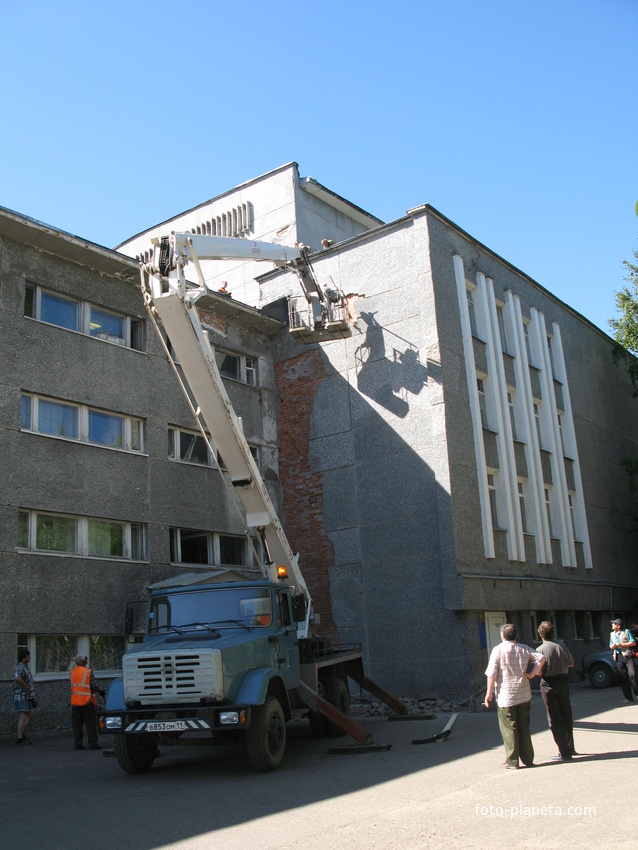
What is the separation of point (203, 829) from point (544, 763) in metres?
4.17

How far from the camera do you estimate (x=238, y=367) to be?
75.5 ft

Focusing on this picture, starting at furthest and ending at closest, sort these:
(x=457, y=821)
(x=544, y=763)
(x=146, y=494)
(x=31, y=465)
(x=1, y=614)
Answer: (x=146, y=494) < (x=31, y=465) < (x=1, y=614) < (x=544, y=763) < (x=457, y=821)

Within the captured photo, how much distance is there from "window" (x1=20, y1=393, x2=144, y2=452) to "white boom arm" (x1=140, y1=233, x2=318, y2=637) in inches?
159

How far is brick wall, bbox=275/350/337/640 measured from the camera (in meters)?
21.2

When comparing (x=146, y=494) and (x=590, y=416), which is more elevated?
(x=590, y=416)

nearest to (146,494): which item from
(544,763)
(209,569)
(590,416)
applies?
(209,569)

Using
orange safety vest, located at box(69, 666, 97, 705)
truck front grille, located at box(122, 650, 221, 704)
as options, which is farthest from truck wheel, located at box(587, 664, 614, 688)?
truck front grille, located at box(122, 650, 221, 704)

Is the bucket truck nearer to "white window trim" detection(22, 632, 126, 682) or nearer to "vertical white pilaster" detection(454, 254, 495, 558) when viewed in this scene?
"white window trim" detection(22, 632, 126, 682)

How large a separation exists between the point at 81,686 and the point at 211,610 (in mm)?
3264

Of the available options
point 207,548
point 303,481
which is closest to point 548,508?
point 303,481

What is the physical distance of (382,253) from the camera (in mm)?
21953

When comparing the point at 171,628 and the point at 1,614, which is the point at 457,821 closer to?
the point at 171,628

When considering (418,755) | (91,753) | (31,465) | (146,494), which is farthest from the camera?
(146,494)

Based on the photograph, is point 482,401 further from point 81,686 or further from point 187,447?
point 81,686
